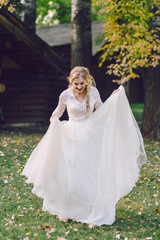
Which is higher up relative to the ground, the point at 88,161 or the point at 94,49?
the point at 94,49

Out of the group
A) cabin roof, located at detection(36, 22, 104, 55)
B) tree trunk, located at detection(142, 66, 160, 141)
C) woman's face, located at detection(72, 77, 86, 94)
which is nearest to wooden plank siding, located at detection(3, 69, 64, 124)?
cabin roof, located at detection(36, 22, 104, 55)

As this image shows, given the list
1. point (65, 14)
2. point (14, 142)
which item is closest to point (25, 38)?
point (14, 142)

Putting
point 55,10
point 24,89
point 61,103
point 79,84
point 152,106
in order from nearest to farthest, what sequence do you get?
point 79,84
point 61,103
point 152,106
point 24,89
point 55,10

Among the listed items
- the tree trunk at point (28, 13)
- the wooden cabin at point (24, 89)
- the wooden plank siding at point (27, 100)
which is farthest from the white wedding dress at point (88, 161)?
the tree trunk at point (28, 13)

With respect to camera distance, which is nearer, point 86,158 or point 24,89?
point 86,158

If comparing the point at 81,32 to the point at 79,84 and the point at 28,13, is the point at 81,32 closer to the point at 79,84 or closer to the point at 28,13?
the point at 28,13

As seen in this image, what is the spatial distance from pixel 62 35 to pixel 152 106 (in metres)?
10.8

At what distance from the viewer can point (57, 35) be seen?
23.5 metres

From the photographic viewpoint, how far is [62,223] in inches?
214

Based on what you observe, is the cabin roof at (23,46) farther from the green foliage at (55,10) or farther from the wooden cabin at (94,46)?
the green foliage at (55,10)

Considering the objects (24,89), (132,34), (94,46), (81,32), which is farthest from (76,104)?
(94,46)

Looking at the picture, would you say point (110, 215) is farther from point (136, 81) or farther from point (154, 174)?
point (136, 81)

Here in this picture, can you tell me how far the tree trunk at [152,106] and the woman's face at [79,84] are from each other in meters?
8.69

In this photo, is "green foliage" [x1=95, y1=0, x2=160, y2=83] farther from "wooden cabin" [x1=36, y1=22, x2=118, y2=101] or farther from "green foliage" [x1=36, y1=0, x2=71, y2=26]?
"green foliage" [x1=36, y1=0, x2=71, y2=26]
